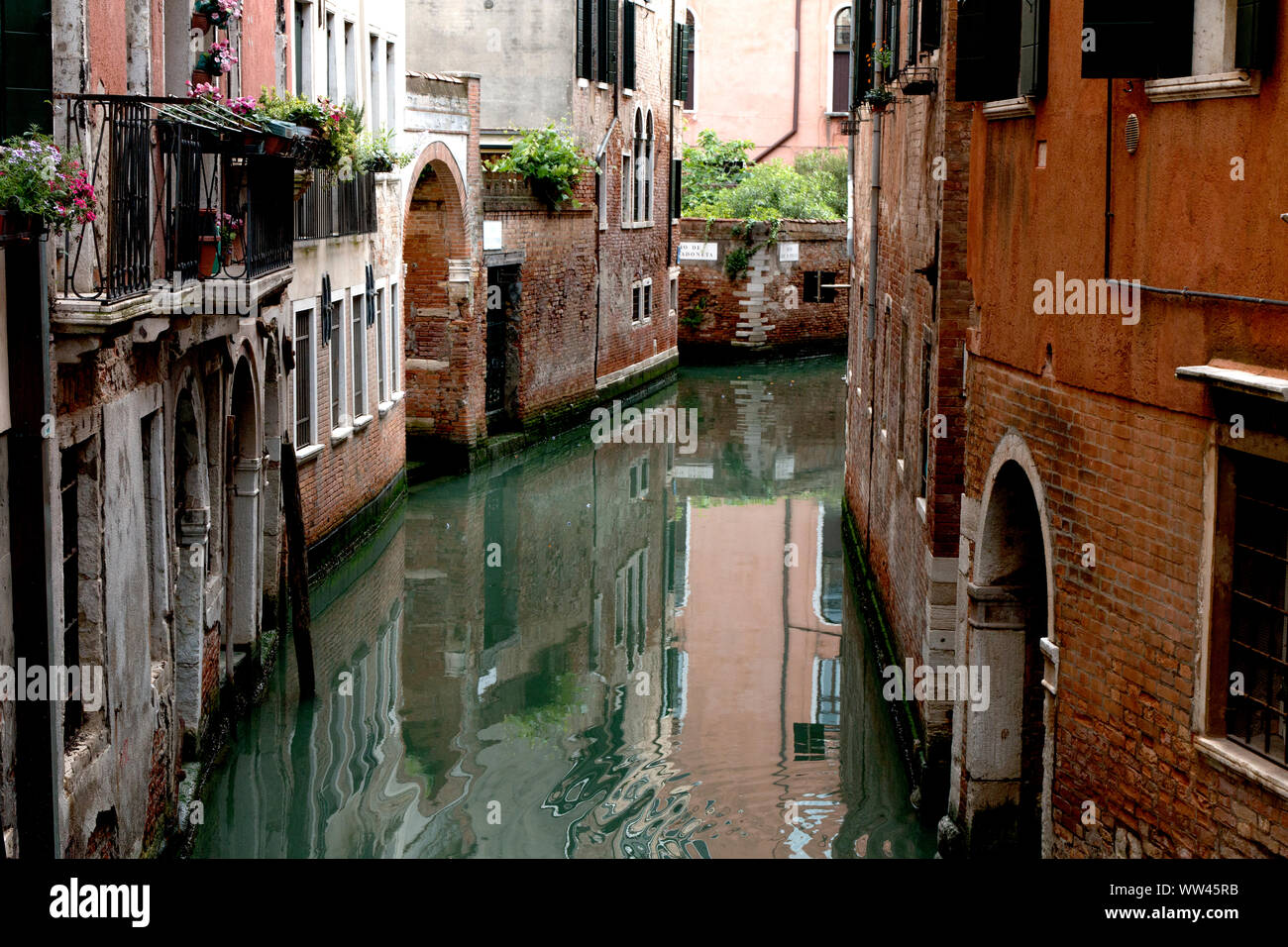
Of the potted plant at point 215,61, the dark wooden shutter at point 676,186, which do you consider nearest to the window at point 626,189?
the dark wooden shutter at point 676,186

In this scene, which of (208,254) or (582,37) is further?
(582,37)

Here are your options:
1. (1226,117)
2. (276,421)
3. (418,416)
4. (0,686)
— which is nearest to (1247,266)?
(1226,117)

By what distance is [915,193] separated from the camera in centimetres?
1165

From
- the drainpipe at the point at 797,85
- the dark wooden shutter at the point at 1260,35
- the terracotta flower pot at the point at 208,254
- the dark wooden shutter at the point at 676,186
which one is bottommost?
the terracotta flower pot at the point at 208,254

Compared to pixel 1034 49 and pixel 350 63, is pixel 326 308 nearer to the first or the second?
pixel 350 63

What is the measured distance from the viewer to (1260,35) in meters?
5.06

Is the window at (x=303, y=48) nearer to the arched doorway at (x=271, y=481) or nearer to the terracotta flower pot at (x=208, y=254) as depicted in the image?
the arched doorway at (x=271, y=481)

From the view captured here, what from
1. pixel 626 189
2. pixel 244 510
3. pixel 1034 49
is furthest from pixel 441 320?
pixel 1034 49

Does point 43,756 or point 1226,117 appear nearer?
point 1226,117

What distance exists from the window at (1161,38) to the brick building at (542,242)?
1662cm

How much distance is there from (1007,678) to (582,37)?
781 inches

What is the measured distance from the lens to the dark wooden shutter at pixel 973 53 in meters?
7.75

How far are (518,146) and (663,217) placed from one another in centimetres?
892
